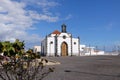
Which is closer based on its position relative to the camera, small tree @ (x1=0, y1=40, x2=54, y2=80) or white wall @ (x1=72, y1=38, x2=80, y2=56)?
small tree @ (x1=0, y1=40, x2=54, y2=80)

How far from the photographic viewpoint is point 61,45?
8306cm

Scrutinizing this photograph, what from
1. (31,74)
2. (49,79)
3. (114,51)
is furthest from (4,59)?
(114,51)

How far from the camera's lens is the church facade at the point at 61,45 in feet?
270

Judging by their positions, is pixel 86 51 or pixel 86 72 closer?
pixel 86 72

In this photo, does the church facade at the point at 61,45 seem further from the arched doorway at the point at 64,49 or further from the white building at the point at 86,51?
the white building at the point at 86,51

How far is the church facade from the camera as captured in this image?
82.3 metres

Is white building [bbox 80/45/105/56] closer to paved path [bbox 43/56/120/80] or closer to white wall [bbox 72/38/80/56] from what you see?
white wall [bbox 72/38/80/56]

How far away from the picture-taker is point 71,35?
8588cm

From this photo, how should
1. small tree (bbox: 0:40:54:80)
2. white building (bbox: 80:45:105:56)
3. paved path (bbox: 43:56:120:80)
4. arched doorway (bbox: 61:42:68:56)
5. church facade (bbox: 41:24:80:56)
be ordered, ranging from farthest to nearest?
white building (bbox: 80:45:105:56) → arched doorway (bbox: 61:42:68:56) → church facade (bbox: 41:24:80:56) → paved path (bbox: 43:56:120:80) → small tree (bbox: 0:40:54:80)

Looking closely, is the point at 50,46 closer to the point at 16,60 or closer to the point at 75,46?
the point at 75,46

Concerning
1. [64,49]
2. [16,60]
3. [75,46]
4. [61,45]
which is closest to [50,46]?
[61,45]

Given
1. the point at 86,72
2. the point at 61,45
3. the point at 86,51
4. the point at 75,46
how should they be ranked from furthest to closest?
1. the point at 86,51
2. the point at 75,46
3. the point at 61,45
4. the point at 86,72

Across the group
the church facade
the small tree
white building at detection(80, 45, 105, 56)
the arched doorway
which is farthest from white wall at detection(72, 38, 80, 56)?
the small tree

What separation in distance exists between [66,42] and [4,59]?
78159mm
